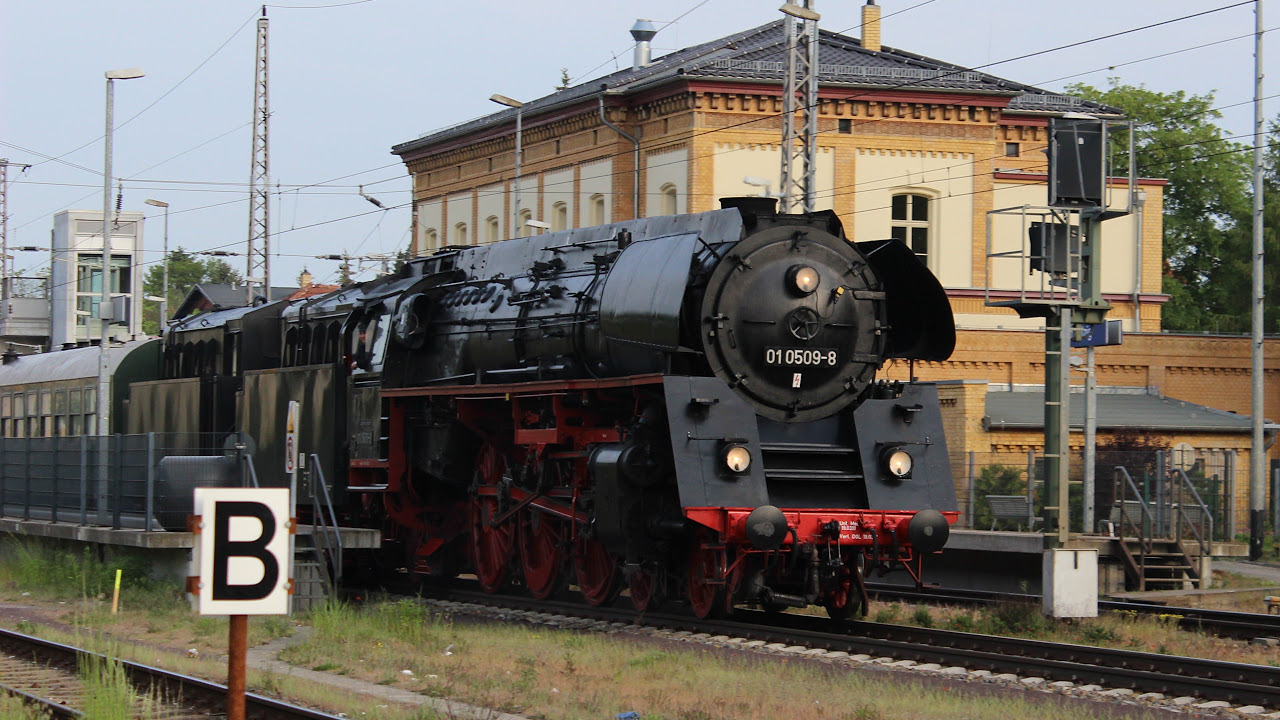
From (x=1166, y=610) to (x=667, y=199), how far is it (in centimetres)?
2588

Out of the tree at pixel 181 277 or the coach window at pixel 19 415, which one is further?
the tree at pixel 181 277

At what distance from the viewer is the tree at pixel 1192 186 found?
205ft

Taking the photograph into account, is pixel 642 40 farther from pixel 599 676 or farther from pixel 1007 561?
pixel 599 676

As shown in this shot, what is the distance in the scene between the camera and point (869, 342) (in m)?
15.0

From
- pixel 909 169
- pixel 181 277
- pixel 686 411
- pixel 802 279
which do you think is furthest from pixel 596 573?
pixel 181 277

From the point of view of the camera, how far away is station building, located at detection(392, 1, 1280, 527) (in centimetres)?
3947

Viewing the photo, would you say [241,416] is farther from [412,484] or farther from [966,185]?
[966,185]

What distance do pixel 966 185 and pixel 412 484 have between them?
2522cm

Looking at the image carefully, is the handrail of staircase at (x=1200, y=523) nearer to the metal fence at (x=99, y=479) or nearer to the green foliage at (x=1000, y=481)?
the green foliage at (x=1000, y=481)

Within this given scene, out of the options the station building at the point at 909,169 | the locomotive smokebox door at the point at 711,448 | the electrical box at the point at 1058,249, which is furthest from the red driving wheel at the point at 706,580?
the station building at the point at 909,169

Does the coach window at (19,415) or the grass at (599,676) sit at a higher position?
the coach window at (19,415)

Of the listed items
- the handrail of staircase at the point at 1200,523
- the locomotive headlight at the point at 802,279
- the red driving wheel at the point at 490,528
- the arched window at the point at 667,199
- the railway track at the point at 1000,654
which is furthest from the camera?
the arched window at the point at 667,199

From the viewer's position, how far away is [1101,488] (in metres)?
26.0

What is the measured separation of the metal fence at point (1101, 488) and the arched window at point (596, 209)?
60.9 feet
